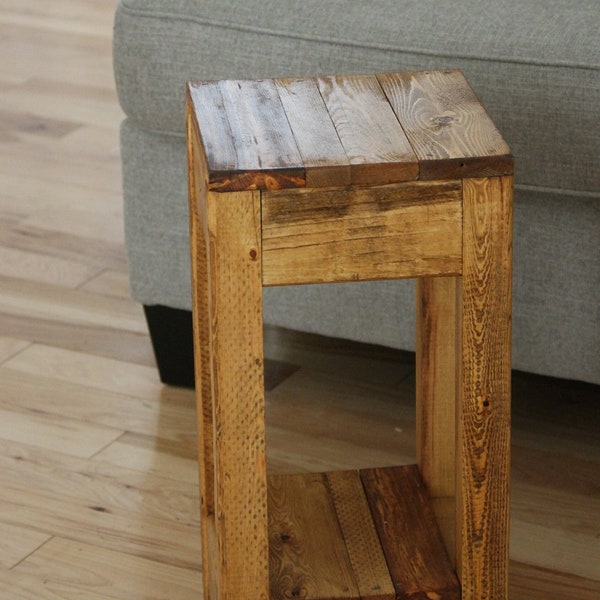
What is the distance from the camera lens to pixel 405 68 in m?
1.26

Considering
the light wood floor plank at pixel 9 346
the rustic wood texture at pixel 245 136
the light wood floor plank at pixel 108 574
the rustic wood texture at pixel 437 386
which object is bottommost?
the light wood floor plank at pixel 108 574

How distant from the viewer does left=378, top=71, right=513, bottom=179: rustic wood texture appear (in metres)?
0.89

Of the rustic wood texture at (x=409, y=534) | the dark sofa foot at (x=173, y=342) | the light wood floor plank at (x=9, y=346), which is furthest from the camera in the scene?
the light wood floor plank at (x=9, y=346)

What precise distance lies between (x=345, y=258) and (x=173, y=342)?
65 centimetres

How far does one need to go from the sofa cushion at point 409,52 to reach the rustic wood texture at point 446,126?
162 mm

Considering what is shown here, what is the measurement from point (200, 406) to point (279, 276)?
0.24 m

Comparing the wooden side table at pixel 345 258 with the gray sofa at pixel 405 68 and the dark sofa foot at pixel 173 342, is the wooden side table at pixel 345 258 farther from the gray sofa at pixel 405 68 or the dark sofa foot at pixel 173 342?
the dark sofa foot at pixel 173 342

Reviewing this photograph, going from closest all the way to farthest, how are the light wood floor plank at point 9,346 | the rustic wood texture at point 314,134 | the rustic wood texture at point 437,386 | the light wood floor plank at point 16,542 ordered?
the rustic wood texture at point 314,134, the rustic wood texture at point 437,386, the light wood floor plank at point 16,542, the light wood floor plank at point 9,346

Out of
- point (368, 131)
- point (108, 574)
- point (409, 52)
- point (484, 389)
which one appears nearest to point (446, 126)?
point (368, 131)

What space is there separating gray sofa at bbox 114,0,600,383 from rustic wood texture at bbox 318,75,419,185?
0.21 metres

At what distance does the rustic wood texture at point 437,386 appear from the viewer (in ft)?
3.74

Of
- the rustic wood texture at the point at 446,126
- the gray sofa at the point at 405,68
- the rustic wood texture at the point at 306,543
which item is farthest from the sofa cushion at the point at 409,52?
the rustic wood texture at the point at 306,543

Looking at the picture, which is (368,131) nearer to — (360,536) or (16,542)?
(360,536)

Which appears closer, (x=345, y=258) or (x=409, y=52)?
(x=345, y=258)
